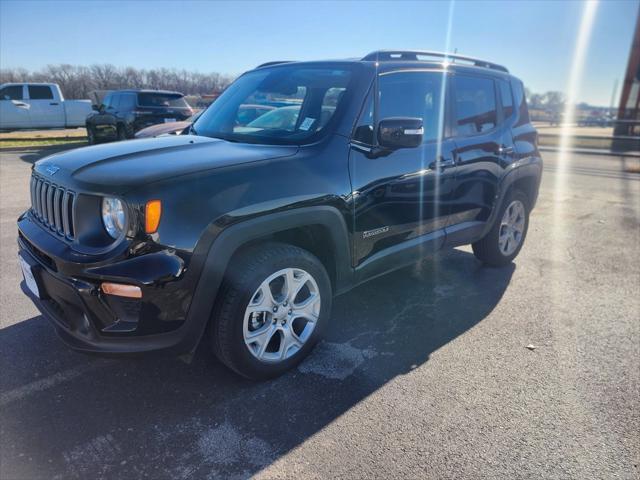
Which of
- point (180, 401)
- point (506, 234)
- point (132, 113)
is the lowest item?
point (180, 401)

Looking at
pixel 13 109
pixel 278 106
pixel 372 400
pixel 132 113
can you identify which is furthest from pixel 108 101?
pixel 372 400

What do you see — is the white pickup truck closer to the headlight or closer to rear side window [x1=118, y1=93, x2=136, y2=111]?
rear side window [x1=118, y1=93, x2=136, y2=111]

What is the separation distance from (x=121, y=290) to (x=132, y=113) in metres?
11.9

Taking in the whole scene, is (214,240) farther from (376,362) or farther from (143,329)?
(376,362)

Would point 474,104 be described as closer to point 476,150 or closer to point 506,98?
point 476,150

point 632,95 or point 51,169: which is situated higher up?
point 632,95

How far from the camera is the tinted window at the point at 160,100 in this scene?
1285 cm

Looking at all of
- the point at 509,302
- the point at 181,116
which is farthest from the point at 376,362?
the point at 181,116

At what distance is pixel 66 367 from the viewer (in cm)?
284

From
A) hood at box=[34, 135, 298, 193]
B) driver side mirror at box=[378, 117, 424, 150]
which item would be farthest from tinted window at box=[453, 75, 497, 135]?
hood at box=[34, 135, 298, 193]

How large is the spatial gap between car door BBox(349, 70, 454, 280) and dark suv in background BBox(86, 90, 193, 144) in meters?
10.6

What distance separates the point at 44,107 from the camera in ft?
58.0

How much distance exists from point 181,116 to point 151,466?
1251 cm

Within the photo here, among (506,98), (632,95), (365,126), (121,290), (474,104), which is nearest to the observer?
(121,290)
